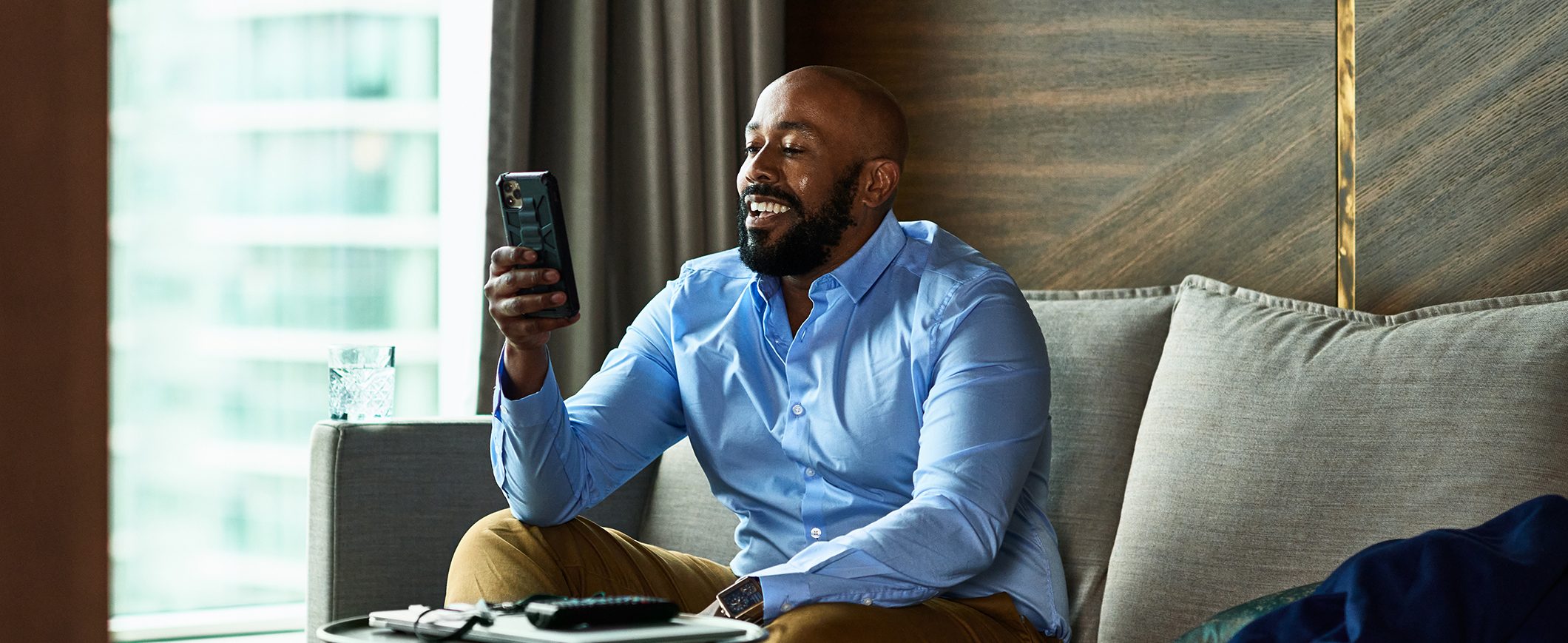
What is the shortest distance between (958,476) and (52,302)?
4.80 ft

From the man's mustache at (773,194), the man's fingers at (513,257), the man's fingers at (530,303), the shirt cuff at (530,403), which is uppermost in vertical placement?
the man's mustache at (773,194)

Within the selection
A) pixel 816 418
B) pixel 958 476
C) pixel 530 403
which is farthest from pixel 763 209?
pixel 958 476

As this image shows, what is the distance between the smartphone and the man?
2 centimetres

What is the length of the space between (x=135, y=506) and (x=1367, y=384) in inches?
91.5

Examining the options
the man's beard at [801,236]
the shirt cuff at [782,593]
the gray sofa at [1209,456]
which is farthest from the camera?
the man's beard at [801,236]

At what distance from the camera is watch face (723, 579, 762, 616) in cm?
143

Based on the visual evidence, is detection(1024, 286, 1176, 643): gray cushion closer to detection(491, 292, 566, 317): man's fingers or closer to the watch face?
the watch face

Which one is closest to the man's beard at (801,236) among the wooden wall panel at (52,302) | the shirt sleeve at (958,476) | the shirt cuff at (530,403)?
the shirt sleeve at (958,476)

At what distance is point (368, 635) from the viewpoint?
106 cm

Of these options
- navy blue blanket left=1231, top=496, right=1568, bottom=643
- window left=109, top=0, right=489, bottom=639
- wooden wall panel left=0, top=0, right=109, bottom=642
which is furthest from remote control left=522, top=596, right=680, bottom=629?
window left=109, top=0, right=489, bottom=639

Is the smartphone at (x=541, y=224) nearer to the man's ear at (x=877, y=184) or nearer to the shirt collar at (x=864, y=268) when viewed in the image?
the shirt collar at (x=864, y=268)

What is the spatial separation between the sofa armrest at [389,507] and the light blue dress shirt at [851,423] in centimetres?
22

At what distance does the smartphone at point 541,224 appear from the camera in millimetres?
1510

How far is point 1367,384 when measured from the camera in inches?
63.4
